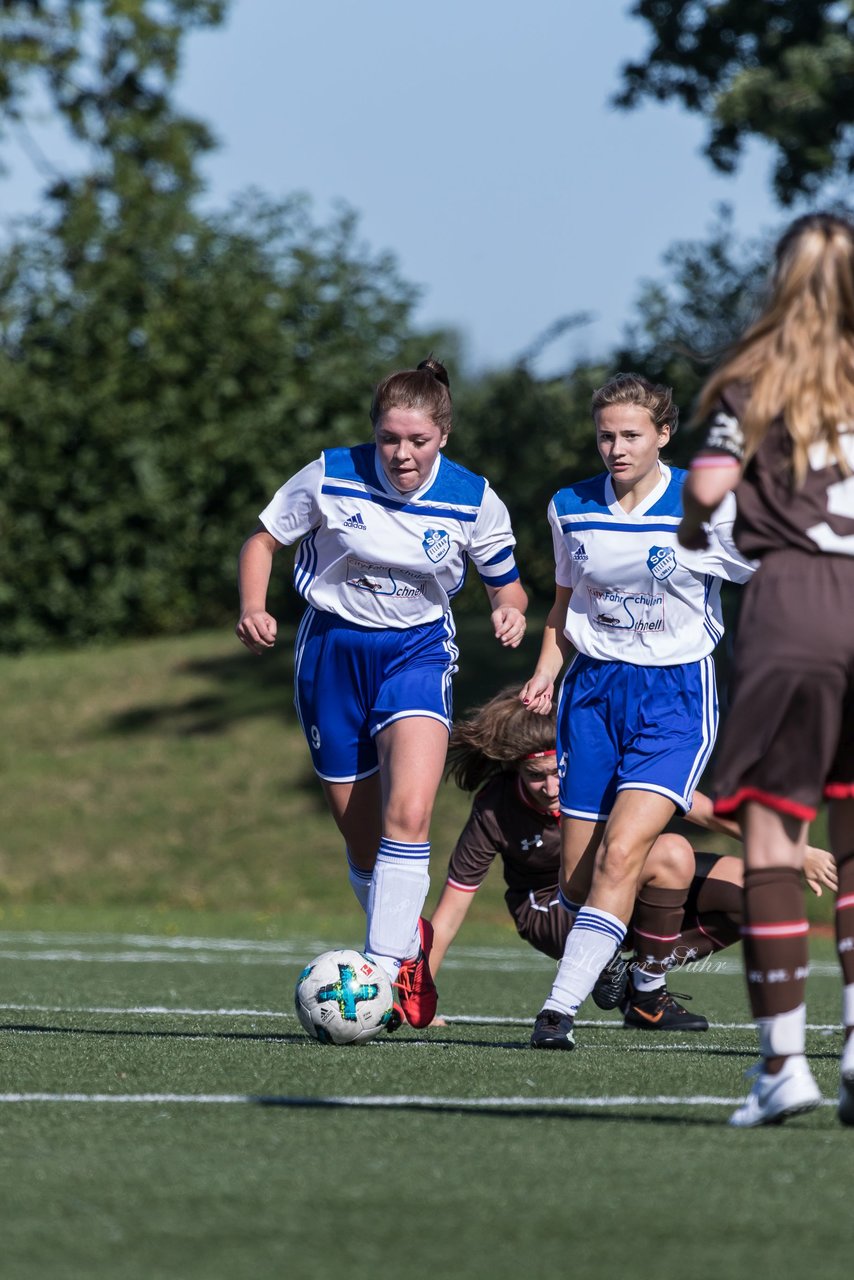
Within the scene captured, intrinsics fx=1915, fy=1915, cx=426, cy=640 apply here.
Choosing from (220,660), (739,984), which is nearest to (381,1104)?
(739,984)

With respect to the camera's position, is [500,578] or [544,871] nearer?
[500,578]

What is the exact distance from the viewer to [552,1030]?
5.97m

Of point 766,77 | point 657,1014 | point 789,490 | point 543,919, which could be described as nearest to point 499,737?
point 543,919

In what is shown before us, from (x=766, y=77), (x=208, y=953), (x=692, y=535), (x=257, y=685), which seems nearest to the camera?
(x=692, y=535)

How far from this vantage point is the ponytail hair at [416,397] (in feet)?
20.6

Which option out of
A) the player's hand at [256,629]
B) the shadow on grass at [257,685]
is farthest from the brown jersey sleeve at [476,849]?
the shadow on grass at [257,685]

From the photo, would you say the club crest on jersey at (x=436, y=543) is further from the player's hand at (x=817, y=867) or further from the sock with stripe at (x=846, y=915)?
the sock with stripe at (x=846, y=915)

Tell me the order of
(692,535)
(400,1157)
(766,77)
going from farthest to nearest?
(766,77), (692,535), (400,1157)

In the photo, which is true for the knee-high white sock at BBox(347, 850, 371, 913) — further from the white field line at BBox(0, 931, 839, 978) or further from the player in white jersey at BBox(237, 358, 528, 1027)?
the white field line at BBox(0, 931, 839, 978)

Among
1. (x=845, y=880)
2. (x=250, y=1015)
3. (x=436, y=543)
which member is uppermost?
(x=436, y=543)

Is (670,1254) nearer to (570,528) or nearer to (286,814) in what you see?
(570,528)

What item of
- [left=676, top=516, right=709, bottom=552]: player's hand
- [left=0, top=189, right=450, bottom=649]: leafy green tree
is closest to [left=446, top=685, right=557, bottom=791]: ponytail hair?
[left=676, top=516, right=709, bottom=552]: player's hand

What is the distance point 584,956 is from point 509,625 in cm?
113

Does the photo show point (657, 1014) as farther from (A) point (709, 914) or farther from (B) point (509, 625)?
(B) point (509, 625)
